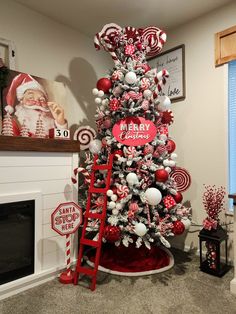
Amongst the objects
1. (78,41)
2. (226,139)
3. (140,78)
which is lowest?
(226,139)

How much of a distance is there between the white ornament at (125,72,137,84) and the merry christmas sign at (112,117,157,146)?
0.32 m

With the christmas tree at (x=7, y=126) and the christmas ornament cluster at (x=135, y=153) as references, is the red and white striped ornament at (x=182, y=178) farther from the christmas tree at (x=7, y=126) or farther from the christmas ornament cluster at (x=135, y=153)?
the christmas tree at (x=7, y=126)

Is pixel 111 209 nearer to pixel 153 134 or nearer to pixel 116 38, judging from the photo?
pixel 153 134

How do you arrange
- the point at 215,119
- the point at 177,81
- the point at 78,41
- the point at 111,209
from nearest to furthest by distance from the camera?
the point at 111,209, the point at 215,119, the point at 177,81, the point at 78,41

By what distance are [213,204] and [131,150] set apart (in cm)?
91

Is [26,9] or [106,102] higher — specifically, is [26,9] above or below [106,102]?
above

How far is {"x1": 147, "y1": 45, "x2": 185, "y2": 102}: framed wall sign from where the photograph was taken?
2.86 m

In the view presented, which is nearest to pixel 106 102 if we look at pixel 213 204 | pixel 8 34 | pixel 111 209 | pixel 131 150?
pixel 131 150

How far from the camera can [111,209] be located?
2213 millimetres

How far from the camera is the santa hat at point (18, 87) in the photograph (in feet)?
7.45

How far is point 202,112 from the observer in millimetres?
2705

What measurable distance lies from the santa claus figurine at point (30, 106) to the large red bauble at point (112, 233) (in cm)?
106

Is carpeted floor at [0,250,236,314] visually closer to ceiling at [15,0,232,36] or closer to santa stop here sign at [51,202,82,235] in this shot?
santa stop here sign at [51,202,82,235]

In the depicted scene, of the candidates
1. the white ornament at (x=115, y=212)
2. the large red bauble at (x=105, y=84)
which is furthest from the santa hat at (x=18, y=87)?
the white ornament at (x=115, y=212)
